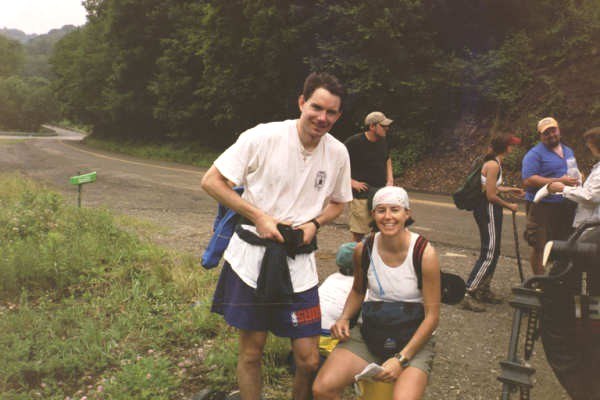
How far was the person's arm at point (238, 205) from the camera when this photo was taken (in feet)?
8.56

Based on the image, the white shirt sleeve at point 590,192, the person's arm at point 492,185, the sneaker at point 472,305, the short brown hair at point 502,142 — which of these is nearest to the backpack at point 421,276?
the white shirt sleeve at point 590,192

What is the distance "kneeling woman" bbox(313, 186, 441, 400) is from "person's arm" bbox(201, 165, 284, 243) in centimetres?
63

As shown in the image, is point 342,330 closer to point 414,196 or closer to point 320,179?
point 320,179

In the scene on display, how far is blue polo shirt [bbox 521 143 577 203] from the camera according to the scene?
5.39m

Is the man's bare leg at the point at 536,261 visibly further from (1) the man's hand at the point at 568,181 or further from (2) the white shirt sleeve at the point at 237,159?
(2) the white shirt sleeve at the point at 237,159

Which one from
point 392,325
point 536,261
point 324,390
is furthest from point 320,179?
point 536,261

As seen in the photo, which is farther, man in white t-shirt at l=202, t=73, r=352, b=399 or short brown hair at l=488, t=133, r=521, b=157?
short brown hair at l=488, t=133, r=521, b=157

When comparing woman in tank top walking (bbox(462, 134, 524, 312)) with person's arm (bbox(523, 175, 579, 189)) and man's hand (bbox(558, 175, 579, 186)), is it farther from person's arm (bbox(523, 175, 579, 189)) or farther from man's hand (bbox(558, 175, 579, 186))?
man's hand (bbox(558, 175, 579, 186))

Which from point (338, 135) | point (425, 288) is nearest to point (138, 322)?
point (425, 288)

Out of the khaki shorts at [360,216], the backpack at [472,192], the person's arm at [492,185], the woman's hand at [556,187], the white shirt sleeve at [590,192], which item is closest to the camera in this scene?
the white shirt sleeve at [590,192]

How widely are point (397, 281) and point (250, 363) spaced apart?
3.09ft

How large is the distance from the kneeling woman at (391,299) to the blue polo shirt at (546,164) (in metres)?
3.23

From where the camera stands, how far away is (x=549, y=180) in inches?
209

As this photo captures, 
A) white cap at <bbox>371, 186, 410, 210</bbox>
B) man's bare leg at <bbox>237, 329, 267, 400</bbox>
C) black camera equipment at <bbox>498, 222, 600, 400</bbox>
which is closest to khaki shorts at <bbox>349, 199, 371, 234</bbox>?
white cap at <bbox>371, 186, 410, 210</bbox>
